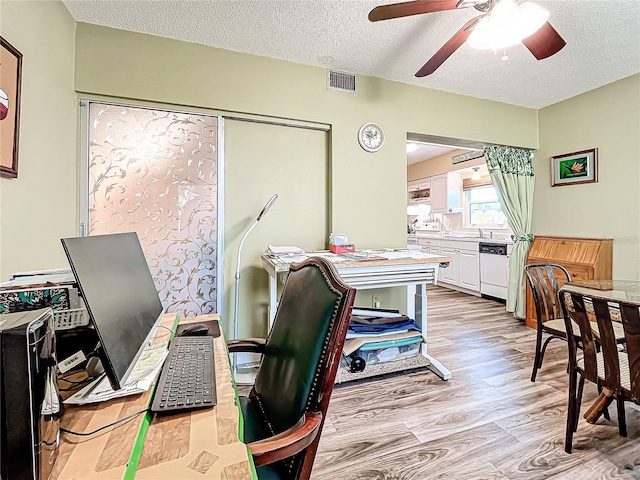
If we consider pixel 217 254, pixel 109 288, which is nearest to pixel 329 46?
pixel 217 254

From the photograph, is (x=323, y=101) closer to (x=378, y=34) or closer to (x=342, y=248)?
(x=378, y=34)

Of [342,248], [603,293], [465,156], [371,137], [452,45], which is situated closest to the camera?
[603,293]

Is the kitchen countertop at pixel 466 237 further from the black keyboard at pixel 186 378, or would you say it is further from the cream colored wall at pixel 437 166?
the black keyboard at pixel 186 378

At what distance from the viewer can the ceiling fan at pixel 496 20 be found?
59.9 inches

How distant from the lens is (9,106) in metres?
1.42

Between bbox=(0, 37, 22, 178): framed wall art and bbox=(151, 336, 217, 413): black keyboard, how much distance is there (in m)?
1.21

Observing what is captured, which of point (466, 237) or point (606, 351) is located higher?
point (466, 237)

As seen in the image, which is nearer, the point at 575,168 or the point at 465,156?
the point at 575,168

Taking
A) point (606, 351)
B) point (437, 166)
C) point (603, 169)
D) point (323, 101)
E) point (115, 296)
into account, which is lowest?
point (606, 351)

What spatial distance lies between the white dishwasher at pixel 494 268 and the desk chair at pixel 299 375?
→ 4.21 m

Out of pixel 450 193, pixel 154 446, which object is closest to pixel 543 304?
pixel 154 446

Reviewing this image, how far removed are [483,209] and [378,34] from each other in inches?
170

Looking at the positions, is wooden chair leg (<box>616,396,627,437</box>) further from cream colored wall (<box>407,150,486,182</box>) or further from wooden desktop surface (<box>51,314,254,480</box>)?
cream colored wall (<box>407,150,486,182</box>)

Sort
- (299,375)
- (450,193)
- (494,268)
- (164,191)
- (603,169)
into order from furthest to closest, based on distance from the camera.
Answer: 1. (450,193)
2. (494,268)
3. (603,169)
4. (164,191)
5. (299,375)
